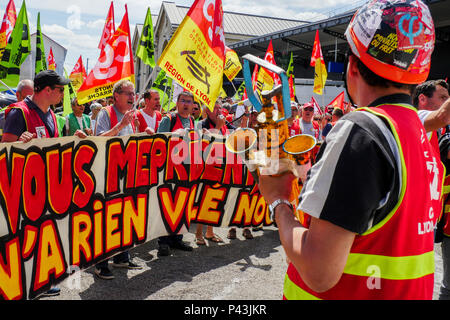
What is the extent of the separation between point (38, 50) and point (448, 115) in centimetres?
977

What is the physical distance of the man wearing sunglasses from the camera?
365 centimetres

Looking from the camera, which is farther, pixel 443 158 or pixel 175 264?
pixel 175 264

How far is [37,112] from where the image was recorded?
12.6ft

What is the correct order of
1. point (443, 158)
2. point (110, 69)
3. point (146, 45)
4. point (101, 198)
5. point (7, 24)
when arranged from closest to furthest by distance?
1. point (443, 158)
2. point (101, 198)
3. point (110, 69)
4. point (146, 45)
5. point (7, 24)

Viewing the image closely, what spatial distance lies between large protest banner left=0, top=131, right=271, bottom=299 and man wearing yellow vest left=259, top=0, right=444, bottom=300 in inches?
104

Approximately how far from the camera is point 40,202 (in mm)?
3334

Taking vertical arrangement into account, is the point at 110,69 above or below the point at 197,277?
above

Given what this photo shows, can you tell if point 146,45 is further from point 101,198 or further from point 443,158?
point 443,158

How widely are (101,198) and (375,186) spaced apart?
11.4ft

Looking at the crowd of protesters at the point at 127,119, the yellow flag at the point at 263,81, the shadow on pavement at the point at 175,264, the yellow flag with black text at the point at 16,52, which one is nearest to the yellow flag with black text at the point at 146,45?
the crowd of protesters at the point at 127,119

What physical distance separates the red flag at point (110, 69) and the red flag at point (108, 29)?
57cm

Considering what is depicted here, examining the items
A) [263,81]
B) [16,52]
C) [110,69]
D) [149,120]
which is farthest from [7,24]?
[263,81]

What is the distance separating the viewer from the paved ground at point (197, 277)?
3988mm

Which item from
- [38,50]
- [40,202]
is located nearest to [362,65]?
[40,202]
